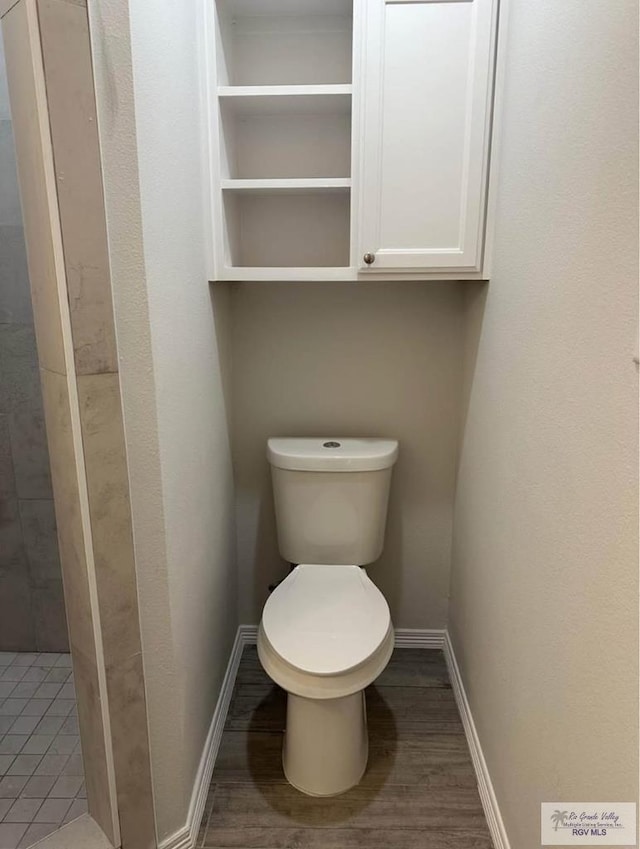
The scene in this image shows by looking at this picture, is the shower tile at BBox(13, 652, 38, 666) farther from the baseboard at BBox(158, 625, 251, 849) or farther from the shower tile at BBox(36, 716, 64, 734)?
the baseboard at BBox(158, 625, 251, 849)

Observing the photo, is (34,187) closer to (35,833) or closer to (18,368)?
(18,368)

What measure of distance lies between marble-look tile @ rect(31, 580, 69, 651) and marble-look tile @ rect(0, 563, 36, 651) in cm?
2

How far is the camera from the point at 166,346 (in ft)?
3.93

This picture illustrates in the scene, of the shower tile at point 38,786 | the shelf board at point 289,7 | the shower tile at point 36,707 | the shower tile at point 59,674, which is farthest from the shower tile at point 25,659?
the shelf board at point 289,7

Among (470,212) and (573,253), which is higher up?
(470,212)

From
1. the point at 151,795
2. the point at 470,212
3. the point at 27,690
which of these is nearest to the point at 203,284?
the point at 470,212

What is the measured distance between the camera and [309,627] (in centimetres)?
152

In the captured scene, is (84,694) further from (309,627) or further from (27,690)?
(27,690)

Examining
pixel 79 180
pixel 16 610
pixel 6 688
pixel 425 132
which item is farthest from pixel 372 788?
pixel 425 132

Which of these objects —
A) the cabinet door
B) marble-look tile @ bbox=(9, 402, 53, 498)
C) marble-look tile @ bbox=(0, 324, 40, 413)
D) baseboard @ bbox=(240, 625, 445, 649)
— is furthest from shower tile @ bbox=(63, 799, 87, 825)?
the cabinet door

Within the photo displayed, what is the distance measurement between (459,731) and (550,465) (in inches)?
43.4

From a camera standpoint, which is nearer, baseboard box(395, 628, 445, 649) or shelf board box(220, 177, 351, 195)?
shelf board box(220, 177, 351, 195)

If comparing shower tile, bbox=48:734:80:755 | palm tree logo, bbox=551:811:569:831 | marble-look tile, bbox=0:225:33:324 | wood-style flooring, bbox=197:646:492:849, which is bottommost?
wood-style flooring, bbox=197:646:492:849

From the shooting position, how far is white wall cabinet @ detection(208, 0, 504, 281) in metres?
1.44
